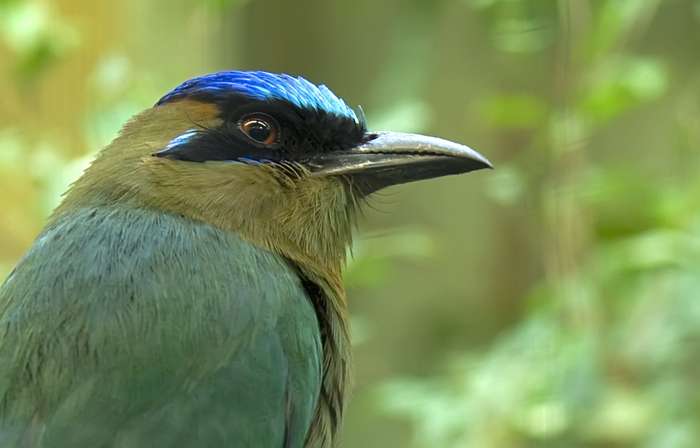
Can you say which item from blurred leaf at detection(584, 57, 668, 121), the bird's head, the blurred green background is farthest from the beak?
blurred leaf at detection(584, 57, 668, 121)

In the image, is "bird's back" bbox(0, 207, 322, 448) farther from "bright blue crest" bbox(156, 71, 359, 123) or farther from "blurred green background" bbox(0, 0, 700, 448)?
"blurred green background" bbox(0, 0, 700, 448)

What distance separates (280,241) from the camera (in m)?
1.28

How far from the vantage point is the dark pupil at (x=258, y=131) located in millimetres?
1269

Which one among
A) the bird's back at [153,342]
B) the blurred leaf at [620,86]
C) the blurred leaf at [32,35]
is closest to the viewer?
the bird's back at [153,342]

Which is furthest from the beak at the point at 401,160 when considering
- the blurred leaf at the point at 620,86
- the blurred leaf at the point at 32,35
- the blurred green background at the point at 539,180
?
the blurred leaf at the point at 32,35

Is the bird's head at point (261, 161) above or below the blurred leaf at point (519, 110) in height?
below

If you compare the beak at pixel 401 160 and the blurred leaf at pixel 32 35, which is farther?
the blurred leaf at pixel 32 35

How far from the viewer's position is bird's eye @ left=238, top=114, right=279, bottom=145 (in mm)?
1267

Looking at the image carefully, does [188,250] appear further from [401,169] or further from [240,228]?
[401,169]

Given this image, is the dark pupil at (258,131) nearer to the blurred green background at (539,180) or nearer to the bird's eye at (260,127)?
the bird's eye at (260,127)

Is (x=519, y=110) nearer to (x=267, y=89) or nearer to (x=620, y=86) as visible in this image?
(x=620, y=86)

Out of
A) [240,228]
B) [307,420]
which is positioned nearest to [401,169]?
[240,228]

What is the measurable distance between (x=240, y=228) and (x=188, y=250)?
0.39 ft

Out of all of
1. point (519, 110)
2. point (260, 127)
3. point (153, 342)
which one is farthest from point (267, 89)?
point (519, 110)
